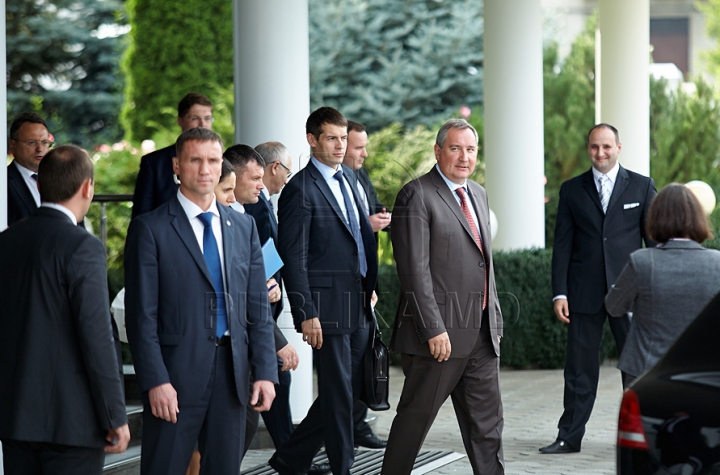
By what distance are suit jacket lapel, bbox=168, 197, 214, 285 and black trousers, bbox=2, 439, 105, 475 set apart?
2.80 ft

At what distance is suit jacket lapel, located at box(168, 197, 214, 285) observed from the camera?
4441 millimetres

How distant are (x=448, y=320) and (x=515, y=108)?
6337 mm

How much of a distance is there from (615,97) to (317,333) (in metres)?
A: 7.27

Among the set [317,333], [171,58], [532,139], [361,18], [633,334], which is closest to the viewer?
[633,334]

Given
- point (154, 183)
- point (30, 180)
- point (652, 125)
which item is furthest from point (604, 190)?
point (652, 125)

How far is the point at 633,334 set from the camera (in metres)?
5.51

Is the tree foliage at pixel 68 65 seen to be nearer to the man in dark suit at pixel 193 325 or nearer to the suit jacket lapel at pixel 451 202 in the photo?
the suit jacket lapel at pixel 451 202

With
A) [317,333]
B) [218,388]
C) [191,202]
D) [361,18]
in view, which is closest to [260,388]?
[218,388]

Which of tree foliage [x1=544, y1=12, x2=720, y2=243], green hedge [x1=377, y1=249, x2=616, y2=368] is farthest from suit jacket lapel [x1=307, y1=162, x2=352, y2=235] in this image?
tree foliage [x1=544, y1=12, x2=720, y2=243]

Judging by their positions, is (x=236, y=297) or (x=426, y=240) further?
(x=426, y=240)

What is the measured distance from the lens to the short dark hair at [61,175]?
4004 mm

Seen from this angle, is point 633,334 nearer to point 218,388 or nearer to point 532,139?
point 218,388

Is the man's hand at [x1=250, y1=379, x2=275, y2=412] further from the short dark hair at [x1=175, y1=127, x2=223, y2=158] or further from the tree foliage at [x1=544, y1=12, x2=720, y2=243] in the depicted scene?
the tree foliage at [x1=544, y1=12, x2=720, y2=243]

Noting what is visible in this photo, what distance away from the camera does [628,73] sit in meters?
12.1
